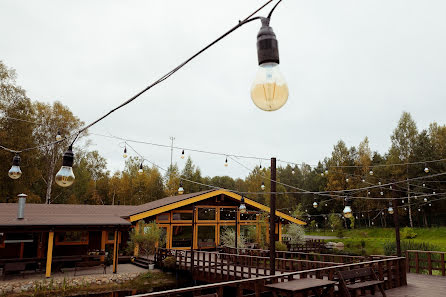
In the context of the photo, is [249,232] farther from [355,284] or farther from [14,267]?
[355,284]

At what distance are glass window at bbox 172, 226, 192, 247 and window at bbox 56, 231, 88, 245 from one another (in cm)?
546

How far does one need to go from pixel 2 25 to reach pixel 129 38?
6.29m

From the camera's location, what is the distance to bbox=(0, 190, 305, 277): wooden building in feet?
49.1

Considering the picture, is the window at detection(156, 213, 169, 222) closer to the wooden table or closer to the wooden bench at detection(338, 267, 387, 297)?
the wooden bench at detection(338, 267, 387, 297)

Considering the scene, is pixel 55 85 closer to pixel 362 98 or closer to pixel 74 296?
pixel 74 296

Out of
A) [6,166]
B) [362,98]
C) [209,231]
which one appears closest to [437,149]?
[362,98]

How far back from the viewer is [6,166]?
22969 mm

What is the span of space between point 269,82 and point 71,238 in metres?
19.2

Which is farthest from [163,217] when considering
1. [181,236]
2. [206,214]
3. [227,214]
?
[227,214]

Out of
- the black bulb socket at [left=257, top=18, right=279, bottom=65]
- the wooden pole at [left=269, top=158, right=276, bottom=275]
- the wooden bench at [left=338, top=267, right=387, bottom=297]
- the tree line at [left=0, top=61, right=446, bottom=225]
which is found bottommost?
the wooden bench at [left=338, top=267, right=387, bottom=297]

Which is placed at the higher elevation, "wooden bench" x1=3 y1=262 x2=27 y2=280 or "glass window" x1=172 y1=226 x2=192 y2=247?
"glass window" x1=172 y1=226 x2=192 y2=247

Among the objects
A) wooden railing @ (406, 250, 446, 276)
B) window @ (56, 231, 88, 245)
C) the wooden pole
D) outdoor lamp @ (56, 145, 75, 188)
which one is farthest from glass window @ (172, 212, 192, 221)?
outdoor lamp @ (56, 145, 75, 188)

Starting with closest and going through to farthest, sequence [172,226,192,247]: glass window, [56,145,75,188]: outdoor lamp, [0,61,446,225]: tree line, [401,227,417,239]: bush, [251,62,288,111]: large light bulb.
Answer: [251,62,288,111]: large light bulb
[56,145,75,188]: outdoor lamp
[172,226,192,247]: glass window
[0,61,446,225]: tree line
[401,227,417,239]: bush

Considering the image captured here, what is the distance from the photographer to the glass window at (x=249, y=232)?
23609mm
